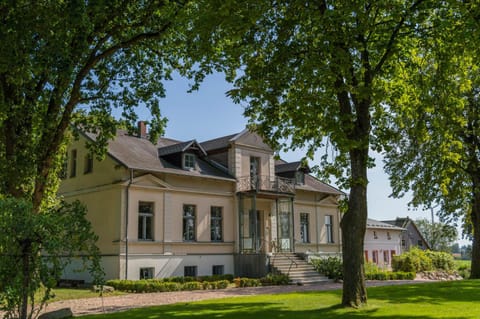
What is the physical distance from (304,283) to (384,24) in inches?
597

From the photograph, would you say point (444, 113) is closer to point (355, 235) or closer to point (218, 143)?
point (355, 235)

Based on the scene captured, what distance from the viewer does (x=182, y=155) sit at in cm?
2564

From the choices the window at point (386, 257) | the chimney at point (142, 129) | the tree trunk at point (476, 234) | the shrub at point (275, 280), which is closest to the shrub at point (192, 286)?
the shrub at point (275, 280)

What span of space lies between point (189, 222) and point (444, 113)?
14.4 metres

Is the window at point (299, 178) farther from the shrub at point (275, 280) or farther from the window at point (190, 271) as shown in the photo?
the window at point (190, 271)

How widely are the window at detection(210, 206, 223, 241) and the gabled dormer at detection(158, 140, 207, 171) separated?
2594 mm

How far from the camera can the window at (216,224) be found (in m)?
26.6

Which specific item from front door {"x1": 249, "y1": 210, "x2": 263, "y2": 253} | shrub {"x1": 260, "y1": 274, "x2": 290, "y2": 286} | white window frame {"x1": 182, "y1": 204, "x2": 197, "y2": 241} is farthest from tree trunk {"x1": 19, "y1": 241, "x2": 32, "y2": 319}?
front door {"x1": 249, "y1": 210, "x2": 263, "y2": 253}

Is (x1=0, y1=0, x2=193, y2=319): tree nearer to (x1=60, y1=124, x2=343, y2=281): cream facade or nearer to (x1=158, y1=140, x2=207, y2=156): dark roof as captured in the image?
(x1=60, y1=124, x2=343, y2=281): cream facade

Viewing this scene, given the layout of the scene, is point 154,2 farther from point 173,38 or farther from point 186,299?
point 186,299

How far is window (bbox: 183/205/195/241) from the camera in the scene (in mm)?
25406

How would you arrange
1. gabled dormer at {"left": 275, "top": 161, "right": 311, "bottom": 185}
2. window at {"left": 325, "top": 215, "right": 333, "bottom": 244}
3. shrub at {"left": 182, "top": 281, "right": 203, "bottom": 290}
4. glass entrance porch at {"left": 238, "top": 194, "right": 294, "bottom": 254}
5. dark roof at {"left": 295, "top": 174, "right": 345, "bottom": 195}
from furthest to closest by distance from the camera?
window at {"left": 325, "top": 215, "right": 333, "bottom": 244} → gabled dormer at {"left": 275, "top": 161, "right": 311, "bottom": 185} → dark roof at {"left": 295, "top": 174, "right": 345, "bottom": 195} → glass entrance porch at {"left": 238, "top": 194, "right": 294, "bottom": 254} → shrub at {"left": 182, "top": 281, "right": 203, "bottom": 290}

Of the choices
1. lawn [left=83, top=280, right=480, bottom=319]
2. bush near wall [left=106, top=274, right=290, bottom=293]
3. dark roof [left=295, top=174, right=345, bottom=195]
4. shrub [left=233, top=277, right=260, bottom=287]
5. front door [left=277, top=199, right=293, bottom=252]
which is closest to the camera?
lawn [left=83, top=280, right=480, bottom=319]

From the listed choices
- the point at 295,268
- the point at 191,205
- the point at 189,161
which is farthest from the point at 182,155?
the point at 295,268
